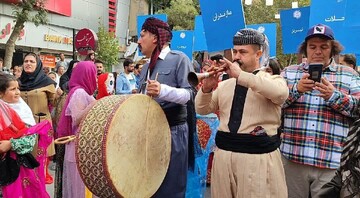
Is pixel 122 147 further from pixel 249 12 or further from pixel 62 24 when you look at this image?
pixel 249 12

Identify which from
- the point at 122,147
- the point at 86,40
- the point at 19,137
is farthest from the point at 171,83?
the point at 86,40

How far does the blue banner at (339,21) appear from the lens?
469cm

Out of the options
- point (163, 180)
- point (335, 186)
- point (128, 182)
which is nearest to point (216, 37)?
point (163, 180)

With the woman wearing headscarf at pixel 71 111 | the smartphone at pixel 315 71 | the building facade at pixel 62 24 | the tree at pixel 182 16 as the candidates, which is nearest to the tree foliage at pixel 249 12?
the tree at pixel 182 16

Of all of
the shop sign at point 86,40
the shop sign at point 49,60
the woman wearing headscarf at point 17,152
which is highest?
the shop sign at point 86,40

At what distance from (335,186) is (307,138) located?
94 centimetres

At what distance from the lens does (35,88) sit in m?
5.47

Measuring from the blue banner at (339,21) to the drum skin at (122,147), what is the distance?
255cm

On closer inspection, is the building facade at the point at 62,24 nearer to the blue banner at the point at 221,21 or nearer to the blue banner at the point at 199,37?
the blue banner at the point at 199,37

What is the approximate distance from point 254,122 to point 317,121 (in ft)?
A: 1.78

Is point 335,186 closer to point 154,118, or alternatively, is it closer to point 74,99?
point 154,118

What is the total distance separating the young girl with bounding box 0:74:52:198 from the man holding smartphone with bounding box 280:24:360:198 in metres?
2.02

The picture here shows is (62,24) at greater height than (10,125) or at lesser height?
greater

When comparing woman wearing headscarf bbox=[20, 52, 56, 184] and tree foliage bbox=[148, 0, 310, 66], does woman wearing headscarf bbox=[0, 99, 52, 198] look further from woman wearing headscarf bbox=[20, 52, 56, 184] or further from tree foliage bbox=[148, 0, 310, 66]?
tree foliage bbox=[148, 0, 310, 66]
